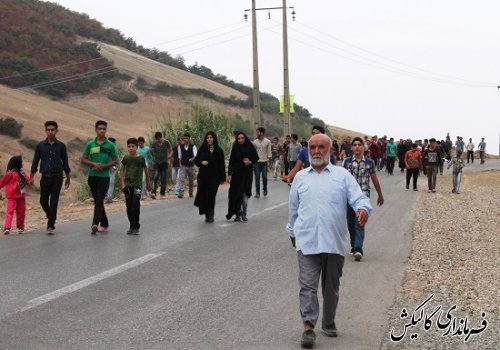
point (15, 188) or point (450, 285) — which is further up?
point (15, 188)

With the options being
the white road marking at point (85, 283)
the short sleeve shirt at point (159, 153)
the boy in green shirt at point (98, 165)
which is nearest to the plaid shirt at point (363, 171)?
the white road marking at point (85, 283)

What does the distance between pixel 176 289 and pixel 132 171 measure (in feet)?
19.1

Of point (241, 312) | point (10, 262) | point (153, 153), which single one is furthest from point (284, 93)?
point (241, 312)

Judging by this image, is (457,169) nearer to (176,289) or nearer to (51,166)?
(51,166)

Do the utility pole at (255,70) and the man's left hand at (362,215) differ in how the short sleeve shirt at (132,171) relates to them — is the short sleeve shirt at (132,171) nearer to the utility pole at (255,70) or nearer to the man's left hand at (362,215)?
the man's left hand at (362,215)

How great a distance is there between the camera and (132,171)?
14898 mm

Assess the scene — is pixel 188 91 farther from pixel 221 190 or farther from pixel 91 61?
pixel 221 190

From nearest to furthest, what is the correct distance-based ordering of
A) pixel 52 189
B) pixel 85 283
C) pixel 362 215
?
A: pixel 362 215
pixel 85 283
pixel 52 189

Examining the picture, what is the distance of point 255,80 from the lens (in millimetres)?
42500

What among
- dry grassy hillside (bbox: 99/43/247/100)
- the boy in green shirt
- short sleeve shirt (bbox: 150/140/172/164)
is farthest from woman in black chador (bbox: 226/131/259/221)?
dry grassy hillside (bbox: 99/43/247/100)

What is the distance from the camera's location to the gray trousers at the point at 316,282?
692cm

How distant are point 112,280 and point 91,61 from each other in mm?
70442

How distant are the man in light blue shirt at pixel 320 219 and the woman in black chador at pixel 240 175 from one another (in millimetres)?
10089

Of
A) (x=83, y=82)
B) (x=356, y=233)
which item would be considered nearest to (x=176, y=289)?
(x=356, y=233)
